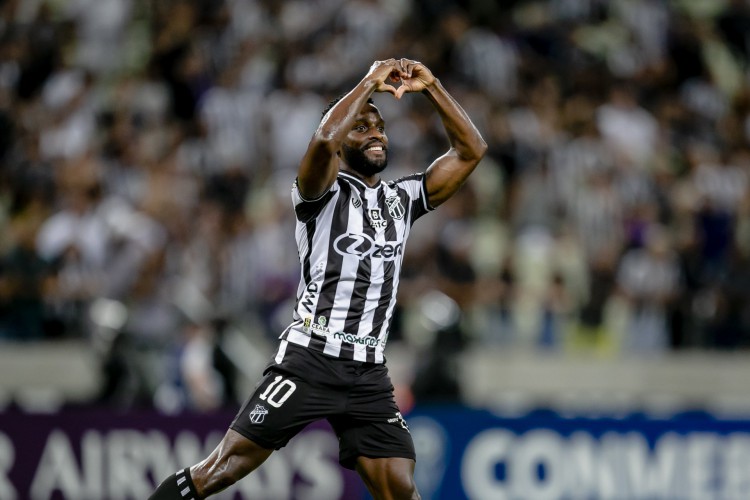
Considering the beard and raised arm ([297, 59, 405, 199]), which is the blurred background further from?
raised arm ([297, 59, 405, 199])

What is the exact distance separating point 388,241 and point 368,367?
2.24ft

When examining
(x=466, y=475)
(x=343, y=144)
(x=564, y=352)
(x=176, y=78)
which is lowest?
(x=466, y=475)

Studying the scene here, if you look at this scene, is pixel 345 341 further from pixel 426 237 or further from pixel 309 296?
pixel 426 237

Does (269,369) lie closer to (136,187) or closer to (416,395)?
(416,395)

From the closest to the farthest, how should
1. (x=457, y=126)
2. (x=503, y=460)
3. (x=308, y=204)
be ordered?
(x=308, y=204)
(x=457, y=126)
(x=503, y=460)

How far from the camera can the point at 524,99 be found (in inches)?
634

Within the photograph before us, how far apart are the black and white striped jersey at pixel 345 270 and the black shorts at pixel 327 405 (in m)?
0.09

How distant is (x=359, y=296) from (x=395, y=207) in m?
0.54

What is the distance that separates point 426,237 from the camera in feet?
44.7

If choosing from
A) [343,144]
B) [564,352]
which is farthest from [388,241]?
[564,352]

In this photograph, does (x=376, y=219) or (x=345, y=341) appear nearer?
(x=345, y=341)

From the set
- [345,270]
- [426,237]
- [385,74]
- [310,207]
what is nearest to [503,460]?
[426,237]

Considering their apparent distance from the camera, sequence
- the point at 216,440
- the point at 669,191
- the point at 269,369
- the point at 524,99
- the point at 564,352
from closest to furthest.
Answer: the point at 269,369
the point at 216,440
the point at 564,352
the point at 669,191
the point at 524,99

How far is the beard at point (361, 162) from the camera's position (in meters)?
7.39
